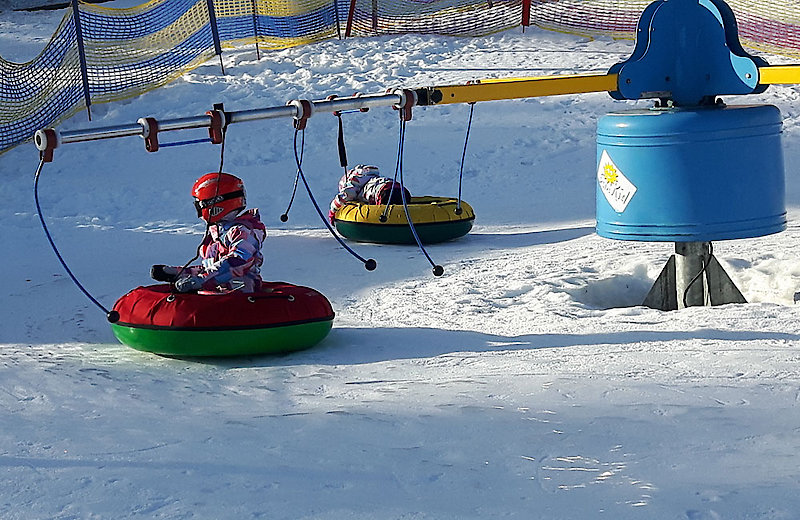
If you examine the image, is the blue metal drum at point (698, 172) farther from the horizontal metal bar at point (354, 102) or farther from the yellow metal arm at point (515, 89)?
the horizontal metal bar at point (354, 102)

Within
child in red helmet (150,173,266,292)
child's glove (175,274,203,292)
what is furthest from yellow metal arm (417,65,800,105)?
child's glove (175,274,203,292)

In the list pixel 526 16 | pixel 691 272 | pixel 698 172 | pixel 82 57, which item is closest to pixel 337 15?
pixel 526 16

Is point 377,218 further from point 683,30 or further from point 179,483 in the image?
point 179,483

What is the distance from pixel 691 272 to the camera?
7332 millimetres

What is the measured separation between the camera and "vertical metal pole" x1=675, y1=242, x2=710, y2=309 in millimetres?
7297

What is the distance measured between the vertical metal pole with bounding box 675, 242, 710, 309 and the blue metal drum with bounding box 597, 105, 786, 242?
1.94 ft

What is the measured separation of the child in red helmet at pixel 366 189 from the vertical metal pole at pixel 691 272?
357cm

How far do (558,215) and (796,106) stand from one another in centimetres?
445

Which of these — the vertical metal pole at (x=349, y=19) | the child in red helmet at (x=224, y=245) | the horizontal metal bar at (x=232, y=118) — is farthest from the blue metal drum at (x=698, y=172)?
the vertical metal pole at (x=349, y=19)

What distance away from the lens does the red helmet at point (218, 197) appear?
6.50m

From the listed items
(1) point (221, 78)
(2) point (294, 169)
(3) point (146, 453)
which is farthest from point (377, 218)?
(1) point (221, 78)

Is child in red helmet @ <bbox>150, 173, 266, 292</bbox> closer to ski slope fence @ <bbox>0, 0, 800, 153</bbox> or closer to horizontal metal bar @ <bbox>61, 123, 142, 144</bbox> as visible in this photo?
horizontal metal bar @ <bbox>61, 123, 142, 144</bbox>

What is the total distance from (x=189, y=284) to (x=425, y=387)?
1822mm

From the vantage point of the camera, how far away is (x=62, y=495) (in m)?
3.88
